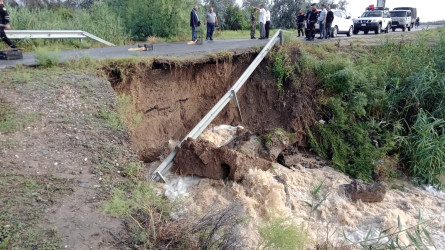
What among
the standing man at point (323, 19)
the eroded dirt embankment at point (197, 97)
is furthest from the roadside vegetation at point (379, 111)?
the standing man at point (323, 19)

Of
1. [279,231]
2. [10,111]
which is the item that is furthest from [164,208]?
[10,111]

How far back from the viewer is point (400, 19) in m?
25.8

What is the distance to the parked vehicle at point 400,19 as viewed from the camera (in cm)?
2583

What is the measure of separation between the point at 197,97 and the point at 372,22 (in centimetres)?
1560

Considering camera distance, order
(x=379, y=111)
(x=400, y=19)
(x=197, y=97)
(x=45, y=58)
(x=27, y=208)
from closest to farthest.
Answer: (x=27, y=208)
(x=45, y=58)
(x=379, y=111)
(x=197, y=97)
(x=400, y=19)

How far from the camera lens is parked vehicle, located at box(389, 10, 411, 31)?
25.8 metres

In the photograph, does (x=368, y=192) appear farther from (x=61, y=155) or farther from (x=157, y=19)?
(x=157, y=19)

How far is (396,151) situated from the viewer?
9102 mm

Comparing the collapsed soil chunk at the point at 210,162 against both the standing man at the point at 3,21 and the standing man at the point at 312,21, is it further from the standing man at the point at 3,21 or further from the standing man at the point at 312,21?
the standing man at the point at 312,21

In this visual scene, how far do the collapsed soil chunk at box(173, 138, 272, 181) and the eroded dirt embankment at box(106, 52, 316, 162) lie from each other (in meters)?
1.52

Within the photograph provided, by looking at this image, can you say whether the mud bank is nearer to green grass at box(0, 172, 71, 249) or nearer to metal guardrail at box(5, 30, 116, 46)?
green grass at box(0, 172, 71, 249)

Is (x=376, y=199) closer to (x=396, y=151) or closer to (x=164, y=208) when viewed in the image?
(x=396, y=151)

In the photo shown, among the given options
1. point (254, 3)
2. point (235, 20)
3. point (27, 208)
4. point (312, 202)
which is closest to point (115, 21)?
point (27, 208)

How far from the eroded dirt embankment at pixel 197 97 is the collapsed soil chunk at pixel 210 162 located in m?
1.52
